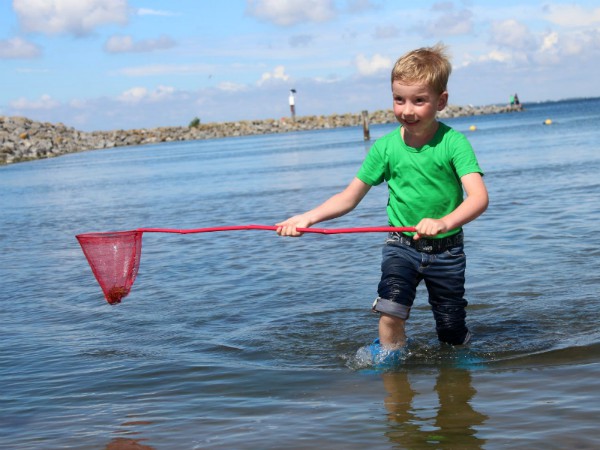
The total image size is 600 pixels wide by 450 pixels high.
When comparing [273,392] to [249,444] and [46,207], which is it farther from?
[46,207]

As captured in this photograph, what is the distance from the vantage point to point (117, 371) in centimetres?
578

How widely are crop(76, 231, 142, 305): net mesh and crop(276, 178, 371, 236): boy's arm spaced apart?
123 centimetres

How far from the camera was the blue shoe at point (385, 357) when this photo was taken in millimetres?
5445

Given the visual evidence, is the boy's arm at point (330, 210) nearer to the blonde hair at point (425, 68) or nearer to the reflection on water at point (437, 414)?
the blonde hair at point (425, 68)

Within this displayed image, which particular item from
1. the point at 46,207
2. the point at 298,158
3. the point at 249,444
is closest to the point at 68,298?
the point at 249,444

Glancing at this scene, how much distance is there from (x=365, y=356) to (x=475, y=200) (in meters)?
1.42

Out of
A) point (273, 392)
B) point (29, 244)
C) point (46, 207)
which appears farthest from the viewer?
point (46, 207)

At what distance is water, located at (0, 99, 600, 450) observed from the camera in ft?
14.3

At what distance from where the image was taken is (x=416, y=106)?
16.0ft

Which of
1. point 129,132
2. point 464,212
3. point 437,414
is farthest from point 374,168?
point 129,132

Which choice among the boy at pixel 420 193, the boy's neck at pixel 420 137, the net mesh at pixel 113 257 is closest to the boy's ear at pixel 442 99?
the boy at pixel 420 193

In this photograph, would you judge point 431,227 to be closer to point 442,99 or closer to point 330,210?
point 330,210

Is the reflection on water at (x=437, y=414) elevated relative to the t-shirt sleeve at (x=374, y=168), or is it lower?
lower

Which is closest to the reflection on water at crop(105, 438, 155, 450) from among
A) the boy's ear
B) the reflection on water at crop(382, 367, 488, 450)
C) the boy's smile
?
the reflection on water at crop(382, 367, 488, 450)
